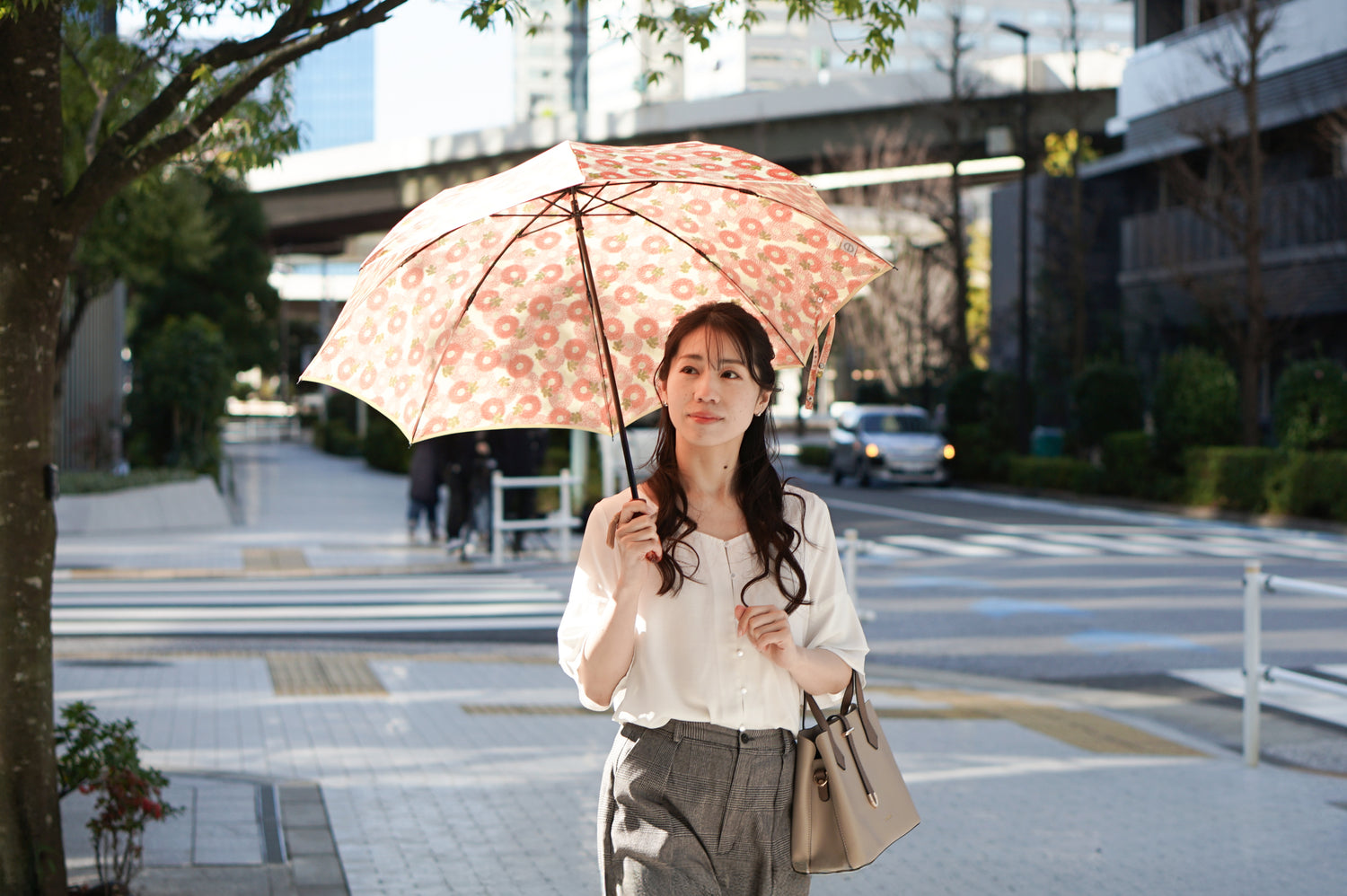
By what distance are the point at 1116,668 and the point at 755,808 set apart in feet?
26.9

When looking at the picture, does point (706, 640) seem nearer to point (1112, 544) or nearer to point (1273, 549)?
point (1273, 549)

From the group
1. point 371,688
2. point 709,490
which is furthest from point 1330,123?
point 709,490

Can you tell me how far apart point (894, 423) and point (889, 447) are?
1090mm

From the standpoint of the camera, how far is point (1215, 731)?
8461mm

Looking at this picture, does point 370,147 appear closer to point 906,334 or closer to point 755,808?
point 906,334

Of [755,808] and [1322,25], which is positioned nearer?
[755,808]

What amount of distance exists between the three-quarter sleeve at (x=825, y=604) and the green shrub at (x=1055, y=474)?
27555 millimetres

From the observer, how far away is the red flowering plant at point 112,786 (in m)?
4.93

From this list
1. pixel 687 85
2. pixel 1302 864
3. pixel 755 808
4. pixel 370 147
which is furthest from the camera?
pixel 687 85

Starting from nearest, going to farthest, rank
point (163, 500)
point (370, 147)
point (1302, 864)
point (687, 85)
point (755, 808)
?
point (755, 808) < point (1302, 864) < point (163, 500) < point (370, 147) < point (687, 85)

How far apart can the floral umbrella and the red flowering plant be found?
7.31ft

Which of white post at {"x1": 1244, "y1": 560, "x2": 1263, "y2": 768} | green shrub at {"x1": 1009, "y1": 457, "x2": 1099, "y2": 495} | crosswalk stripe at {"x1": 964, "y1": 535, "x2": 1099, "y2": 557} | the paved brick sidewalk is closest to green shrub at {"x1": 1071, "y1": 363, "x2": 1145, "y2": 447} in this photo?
green shrub at {"x1": 1009, "y1": 457, "x2": 1099, "y2": 495}

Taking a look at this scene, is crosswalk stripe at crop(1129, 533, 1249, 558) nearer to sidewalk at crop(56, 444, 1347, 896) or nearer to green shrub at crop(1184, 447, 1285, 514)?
green shrub at crop(1184, 447, 1285, 514)

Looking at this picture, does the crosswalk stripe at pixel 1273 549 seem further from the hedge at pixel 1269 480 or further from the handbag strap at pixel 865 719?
the handbag strap at pixel 865 719
